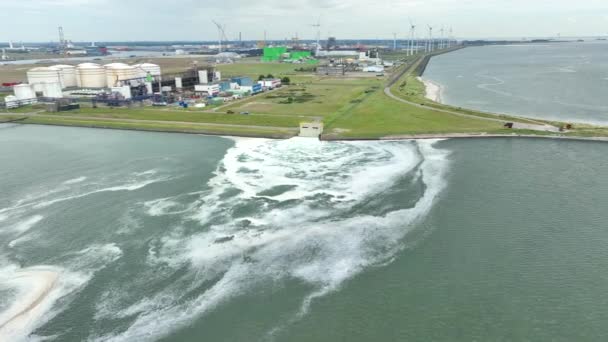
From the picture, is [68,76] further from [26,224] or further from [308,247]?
[308,247]

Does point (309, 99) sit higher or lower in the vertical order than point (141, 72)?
lower

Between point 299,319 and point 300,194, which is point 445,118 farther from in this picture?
point 299,319

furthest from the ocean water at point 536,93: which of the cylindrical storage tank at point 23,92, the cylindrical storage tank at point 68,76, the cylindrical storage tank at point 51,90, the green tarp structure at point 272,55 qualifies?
the green tarp structure at point 272,55

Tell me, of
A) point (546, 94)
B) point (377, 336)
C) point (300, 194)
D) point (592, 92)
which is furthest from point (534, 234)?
point (592, 92)

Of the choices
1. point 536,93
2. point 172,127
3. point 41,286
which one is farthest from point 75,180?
point 536,93

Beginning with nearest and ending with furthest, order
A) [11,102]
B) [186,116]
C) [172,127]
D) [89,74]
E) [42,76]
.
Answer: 1. [172,127]
2. [186,116]
3. [11,102]
4. [42,76]
5. [89,74]

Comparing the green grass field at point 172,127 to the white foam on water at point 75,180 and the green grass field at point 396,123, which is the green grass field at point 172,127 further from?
the white foam on water at point 75,180
